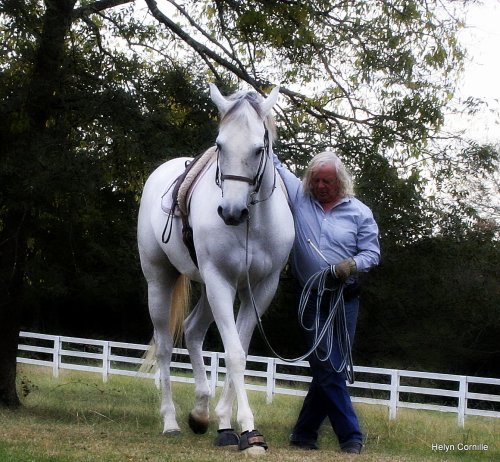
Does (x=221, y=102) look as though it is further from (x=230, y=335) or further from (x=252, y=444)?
(x=252, y=444)

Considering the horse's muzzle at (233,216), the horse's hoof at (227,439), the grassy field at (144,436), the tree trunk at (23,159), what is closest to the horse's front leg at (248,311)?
the horse's hoof at (227,439)

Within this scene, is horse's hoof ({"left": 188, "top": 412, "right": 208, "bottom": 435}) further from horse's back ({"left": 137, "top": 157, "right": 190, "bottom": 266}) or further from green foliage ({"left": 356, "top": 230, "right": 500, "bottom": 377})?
green foliage ({"left": 356, "top": 230, "right": 500, "bottom": 377})

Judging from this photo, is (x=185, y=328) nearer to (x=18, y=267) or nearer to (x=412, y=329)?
(x=18, y=267)

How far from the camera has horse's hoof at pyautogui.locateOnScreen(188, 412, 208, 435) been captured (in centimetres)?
717

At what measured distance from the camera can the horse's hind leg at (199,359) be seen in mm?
7145

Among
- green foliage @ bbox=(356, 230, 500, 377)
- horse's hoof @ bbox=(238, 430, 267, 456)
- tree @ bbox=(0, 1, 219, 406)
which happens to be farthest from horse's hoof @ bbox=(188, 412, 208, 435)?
green foliage @ bbox=(356, 230, 500, 377)

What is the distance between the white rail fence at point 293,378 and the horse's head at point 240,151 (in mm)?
3514

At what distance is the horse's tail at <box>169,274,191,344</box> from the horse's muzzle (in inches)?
97.4

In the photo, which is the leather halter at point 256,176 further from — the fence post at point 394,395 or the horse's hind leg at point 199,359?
the fence post at point 394,395

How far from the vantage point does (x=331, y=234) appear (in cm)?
641

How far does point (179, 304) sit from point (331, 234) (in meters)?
1.96

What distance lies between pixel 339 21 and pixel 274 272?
184 inches

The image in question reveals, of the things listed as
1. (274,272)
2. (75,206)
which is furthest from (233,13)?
(274,272)

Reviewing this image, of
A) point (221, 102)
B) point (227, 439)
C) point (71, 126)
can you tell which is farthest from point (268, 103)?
point (71, 126)
